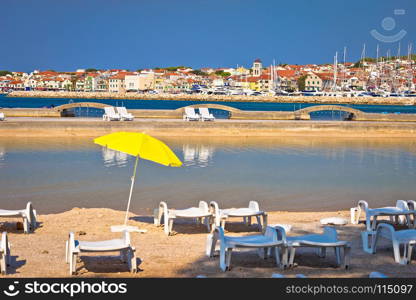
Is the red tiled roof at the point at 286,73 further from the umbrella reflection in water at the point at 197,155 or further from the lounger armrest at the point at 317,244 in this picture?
the lounger armrest at the point at 317,244

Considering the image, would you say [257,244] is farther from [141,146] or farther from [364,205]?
[364,205]

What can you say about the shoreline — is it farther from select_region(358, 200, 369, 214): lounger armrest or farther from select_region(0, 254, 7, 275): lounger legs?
select_region(0, 254, 7, 275): lounger legs

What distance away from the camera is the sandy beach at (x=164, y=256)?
22.8ft

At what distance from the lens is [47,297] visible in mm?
4809

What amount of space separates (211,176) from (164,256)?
25.9 ft

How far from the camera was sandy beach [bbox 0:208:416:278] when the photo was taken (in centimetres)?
696

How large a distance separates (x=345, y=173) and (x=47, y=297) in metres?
13.0

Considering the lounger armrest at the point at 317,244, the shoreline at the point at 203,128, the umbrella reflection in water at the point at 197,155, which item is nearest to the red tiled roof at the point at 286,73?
the shoreline at the point at 203,128

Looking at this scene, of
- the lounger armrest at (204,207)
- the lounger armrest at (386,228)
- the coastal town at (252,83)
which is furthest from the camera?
the coastal town at (252,83)

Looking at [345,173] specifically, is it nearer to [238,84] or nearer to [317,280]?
[317,280]

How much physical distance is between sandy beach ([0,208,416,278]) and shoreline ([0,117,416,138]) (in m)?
16.1

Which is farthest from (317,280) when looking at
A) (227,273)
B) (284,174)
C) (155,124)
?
(155,124)

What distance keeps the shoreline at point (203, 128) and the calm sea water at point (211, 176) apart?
2.27 meters

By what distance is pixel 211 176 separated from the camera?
15484 millimetres
